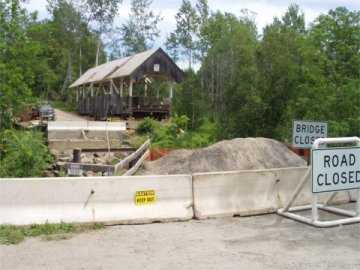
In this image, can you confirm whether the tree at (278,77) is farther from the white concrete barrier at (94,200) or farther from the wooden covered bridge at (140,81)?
the wooden covered bridge at (140,81)

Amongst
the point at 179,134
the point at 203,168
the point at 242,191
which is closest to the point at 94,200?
the point at 242,191

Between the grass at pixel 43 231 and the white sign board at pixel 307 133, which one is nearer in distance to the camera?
the grass at pixel 43 231

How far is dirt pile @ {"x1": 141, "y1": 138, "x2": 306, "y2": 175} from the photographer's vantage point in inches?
585

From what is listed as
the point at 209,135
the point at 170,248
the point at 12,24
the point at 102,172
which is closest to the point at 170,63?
the point at 209,135

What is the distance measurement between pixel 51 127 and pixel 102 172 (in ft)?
45.0

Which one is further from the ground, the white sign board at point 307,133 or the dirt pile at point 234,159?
the white sign board at point 307,133

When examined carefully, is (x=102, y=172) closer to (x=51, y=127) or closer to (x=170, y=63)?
(x=51, y=127)

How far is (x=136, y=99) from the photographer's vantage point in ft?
125

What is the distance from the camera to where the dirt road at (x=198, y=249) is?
5542 mm

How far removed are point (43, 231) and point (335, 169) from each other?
Result: 177 inches

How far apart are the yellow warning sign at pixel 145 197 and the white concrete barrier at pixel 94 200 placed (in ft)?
0.05

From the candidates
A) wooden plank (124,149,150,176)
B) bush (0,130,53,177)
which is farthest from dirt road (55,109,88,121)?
bush (0,130,53,177)

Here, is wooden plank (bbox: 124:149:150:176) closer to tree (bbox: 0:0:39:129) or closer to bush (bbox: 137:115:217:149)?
tree (bbox: 0:0:39:129)

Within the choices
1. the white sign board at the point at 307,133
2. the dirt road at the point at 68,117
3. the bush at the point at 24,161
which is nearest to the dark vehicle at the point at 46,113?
the dirt road at the point at 68,117
